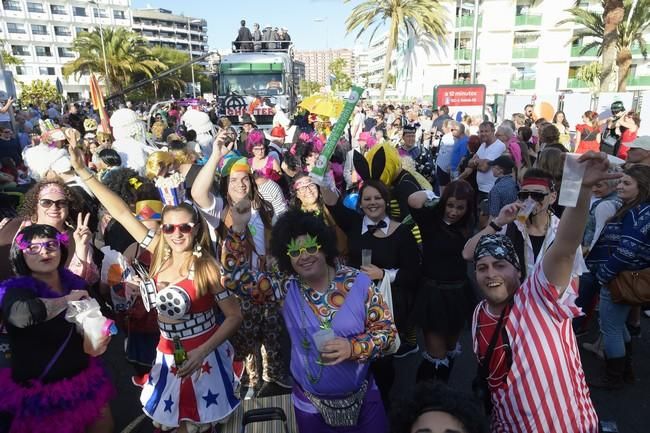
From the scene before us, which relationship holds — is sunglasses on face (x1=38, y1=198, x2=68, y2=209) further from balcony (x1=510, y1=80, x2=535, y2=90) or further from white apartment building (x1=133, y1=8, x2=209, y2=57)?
white apartment building (x1=133, y1=8, x2=209, y2=57)

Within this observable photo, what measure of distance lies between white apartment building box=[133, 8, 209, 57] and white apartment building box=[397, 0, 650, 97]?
55758mm

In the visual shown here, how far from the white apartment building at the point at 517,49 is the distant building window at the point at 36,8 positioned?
53.5 m

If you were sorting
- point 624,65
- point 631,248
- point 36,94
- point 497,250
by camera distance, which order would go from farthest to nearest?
1. point 36,94
2. point 624,65
3. point 631,248
4. point 497,250

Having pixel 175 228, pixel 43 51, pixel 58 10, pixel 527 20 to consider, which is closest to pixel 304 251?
pixel 175 228

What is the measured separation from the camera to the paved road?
11.2ft

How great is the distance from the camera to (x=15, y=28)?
58938 millimetres

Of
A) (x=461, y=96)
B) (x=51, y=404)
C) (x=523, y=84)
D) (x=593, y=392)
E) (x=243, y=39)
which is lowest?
(x=593, y=392)

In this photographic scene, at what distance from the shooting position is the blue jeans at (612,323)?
3611 millimetres

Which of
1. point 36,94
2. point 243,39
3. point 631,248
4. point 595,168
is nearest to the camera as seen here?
point 595,168

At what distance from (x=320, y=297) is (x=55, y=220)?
227cm

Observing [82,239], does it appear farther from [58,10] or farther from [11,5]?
[58,10]

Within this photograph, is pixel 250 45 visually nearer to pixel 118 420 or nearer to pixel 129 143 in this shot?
pixel 129 143

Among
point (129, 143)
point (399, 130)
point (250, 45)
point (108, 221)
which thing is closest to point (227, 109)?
point (250, 45)

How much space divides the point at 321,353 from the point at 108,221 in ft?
8.43
